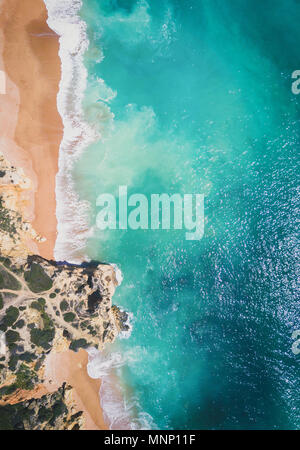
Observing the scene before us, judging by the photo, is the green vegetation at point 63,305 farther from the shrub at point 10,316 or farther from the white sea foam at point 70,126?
the white sea foam at point 70,126

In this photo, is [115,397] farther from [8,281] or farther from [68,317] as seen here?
[8,281]

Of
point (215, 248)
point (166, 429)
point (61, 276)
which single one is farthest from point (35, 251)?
point (166, 429)

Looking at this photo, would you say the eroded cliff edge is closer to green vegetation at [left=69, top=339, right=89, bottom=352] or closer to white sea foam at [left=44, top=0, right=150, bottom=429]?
green vegetation at [left=69, top=339, right=89, bottom=352]

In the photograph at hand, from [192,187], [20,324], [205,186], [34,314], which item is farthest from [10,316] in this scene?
[205,186]

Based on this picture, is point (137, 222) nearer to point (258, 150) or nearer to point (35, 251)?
point (35, 251)

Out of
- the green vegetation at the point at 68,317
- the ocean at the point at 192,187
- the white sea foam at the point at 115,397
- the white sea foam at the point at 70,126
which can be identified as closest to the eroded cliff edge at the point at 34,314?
the green vegetation at the point at 68,317
